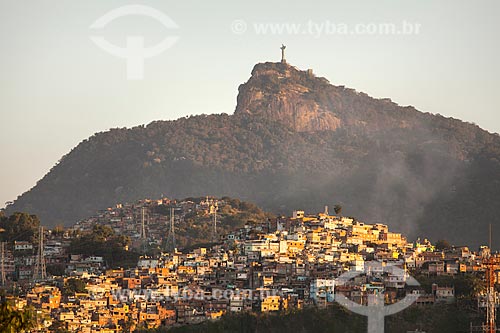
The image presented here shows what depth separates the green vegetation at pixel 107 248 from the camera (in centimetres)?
6975

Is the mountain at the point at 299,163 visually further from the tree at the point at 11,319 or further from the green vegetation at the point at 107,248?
the tree at the point at 11,319

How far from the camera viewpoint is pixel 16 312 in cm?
1991

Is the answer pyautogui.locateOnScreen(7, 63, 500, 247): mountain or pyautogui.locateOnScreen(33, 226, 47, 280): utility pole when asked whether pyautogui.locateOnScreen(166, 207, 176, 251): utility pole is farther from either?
pyautogui.locateOnScreen(7, 63, 500, 247): mountain

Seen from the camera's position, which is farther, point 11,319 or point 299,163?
point 299,163

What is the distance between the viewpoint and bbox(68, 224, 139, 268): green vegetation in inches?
2746

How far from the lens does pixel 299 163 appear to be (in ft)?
408

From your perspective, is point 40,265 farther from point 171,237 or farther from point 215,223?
point 215,223

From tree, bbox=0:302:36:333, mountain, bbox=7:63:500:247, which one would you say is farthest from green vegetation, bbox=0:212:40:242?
tree, bbox=0:302:36:333

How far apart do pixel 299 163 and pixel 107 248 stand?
179 feet

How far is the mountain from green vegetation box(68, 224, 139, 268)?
91.7ft

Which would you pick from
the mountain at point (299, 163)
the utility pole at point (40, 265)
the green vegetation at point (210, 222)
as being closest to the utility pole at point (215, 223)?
the green vegetation at point (210, 222)

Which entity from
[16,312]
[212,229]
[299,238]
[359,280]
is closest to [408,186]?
[212,229]

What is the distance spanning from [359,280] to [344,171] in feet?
196

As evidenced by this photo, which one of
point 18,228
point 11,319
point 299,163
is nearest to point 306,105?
point 299,163
